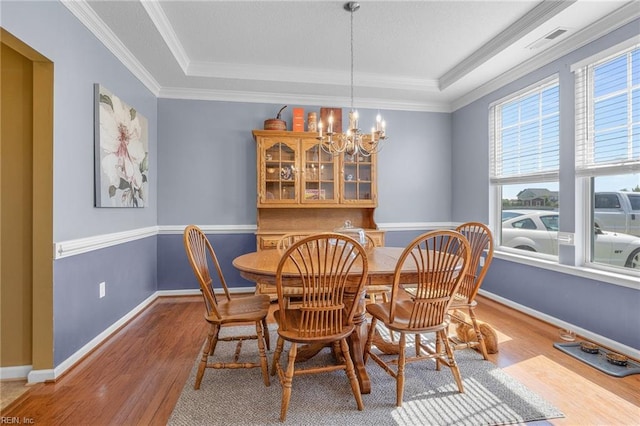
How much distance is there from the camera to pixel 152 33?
2.54m

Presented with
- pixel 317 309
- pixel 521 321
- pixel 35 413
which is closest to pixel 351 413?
pixel 317 309

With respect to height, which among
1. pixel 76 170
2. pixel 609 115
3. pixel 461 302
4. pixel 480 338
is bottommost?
pixel 480 338

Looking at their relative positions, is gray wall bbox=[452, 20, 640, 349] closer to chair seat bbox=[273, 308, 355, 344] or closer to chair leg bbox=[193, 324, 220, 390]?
chair seat bbox=[273, 308, 355, 344]

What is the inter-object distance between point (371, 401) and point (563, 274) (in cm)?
217

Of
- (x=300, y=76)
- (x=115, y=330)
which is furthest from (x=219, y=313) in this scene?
(x=300, y=76)

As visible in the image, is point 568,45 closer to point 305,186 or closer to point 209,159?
point 305,186

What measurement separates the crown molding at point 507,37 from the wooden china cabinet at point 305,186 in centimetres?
128

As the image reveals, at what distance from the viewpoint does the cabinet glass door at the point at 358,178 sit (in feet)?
12.8

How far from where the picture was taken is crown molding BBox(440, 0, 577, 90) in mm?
2285

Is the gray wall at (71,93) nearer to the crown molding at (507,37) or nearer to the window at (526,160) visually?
the crown molding at (507,37)

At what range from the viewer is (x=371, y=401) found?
5.58 ft

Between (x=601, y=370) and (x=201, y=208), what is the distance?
3.88m

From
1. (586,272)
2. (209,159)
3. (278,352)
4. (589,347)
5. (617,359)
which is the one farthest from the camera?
(209,159)

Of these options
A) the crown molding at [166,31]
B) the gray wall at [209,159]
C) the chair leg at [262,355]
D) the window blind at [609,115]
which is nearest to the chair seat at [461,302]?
the chair leg at [262,355]
